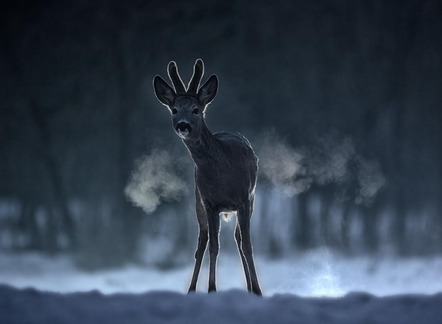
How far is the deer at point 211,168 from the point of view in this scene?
773 cm

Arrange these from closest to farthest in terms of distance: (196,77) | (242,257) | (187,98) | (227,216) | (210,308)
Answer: (210,308) < (187,98) < (196,77) < (242,257) < (227,216)

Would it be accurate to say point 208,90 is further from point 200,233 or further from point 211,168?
point 200,233

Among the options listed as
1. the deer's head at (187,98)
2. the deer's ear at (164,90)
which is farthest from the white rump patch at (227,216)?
the deer's ear at (164,90)

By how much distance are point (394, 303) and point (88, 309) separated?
3023 millimetres

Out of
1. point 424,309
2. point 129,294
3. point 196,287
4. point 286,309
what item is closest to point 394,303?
point 424,309

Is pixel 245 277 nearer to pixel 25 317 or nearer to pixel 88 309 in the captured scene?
pixel 88 309

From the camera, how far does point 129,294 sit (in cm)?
611

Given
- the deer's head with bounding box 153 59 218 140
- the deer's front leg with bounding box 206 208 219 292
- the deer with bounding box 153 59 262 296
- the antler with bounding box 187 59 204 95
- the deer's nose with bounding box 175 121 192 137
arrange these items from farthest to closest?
the antler with bounding box 187 59 204 95
the deer's front leg with bounding box 206 208 219 292
the deer with bounding box 153 59 262 296
the deer's head with bounding box 153 59 218 140
the deer's nose with bounding box 175 121 192 137

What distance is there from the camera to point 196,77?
26.5 feet

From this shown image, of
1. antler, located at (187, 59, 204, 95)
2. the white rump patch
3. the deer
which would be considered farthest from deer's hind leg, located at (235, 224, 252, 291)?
antler, located at (187, 59, 204, 95)

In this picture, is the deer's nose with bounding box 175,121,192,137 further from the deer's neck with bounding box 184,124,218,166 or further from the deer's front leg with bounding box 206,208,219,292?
the deer's front leg with bounding box 206,208,219,292

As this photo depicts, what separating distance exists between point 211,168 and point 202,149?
0.30 m

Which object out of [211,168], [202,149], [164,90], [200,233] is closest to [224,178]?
[211,168]

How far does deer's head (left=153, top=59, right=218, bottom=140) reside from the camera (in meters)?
7.50
